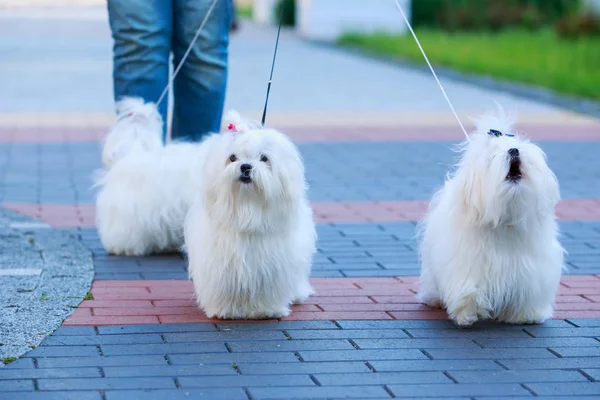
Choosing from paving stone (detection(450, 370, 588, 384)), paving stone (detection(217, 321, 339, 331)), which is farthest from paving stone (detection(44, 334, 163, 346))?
paving stone (detection(450, 370, 588, 384))

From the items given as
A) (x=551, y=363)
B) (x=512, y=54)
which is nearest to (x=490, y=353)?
(x=551, y=363)

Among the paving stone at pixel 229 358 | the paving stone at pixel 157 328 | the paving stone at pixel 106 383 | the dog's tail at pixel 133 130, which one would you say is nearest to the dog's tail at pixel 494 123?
the paving stone at pixel 229 358

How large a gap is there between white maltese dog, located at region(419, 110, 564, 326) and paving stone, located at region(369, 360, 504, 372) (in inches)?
17.9

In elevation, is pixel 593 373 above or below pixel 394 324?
above

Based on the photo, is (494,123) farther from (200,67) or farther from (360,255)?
(200,67)

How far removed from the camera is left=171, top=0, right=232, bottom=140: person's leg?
19.9 ft

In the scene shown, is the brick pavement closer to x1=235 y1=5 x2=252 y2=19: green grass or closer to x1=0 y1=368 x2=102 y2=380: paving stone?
x1=0 y1=368 x2=102 y2=380: paving stone

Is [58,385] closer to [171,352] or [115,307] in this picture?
[171,352]

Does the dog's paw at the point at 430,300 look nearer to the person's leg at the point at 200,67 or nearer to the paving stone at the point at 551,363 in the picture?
the paving stone at the point at 551,363

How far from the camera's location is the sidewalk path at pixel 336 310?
153 inches

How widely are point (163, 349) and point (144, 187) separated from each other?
1644 mm

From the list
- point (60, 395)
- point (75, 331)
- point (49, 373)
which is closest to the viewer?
point (60, 395)

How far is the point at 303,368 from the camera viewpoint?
4047mm

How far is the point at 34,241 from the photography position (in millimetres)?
6055
